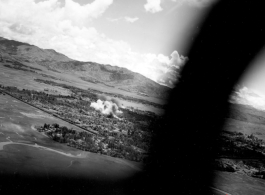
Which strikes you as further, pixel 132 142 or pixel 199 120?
pixel 199 120

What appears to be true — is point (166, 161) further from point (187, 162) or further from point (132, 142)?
point (132, 142)

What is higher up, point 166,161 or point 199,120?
point 199,120

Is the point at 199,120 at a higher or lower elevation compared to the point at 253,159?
higher

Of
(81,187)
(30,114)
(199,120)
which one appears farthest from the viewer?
(199,120)

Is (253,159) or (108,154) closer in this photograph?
(108,154)

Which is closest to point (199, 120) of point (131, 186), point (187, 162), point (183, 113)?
point (183, 113)

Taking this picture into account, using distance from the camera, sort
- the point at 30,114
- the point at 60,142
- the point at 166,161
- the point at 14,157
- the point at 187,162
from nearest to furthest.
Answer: the point at 14,157 < the point at 60,142 < the point at 166,161 < the point at 187,162 < the point at 30,114

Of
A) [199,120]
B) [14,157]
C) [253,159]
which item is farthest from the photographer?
[199,120]

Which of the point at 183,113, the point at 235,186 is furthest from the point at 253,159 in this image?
the point at 235,186

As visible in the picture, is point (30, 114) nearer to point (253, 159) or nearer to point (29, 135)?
point (29, 135)
